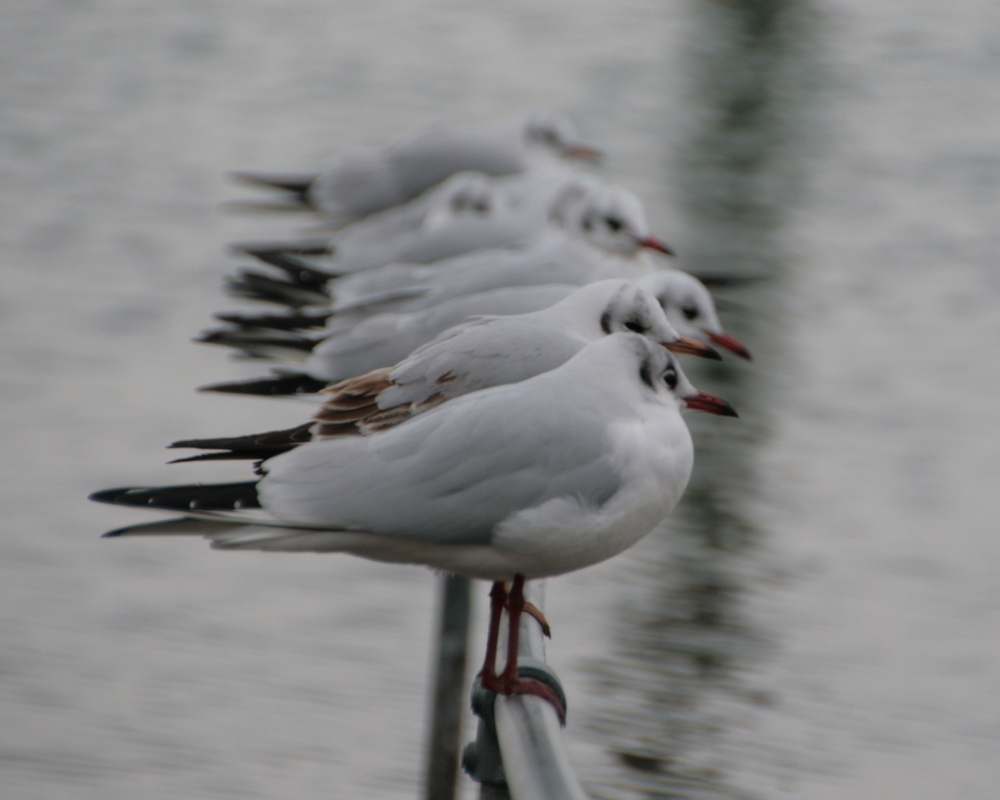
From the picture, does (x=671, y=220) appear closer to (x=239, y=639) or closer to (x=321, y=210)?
(x=321, y=210)

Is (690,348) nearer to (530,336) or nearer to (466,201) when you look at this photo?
(530,336)

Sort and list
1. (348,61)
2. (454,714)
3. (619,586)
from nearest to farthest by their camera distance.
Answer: (454,714), (619,586), (348,61)

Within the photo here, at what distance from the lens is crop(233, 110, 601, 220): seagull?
579 cm

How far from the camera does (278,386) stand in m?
3.52

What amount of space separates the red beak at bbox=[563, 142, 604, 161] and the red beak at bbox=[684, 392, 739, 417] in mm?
4273

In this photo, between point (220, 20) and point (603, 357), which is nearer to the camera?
point (603, 357)

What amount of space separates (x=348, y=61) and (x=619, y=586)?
214 inches

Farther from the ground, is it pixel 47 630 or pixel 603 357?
pixel 603 357

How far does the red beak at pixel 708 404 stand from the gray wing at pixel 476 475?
0.18 metres

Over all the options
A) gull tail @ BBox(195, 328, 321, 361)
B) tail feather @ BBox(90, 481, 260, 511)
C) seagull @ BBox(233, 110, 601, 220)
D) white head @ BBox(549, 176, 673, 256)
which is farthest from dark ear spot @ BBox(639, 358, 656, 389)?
seagull @ BBox(233, 110, 601, 220)

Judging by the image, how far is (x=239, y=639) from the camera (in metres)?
4.04

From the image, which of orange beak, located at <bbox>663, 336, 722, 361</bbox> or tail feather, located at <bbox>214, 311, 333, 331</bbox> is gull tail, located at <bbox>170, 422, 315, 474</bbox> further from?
tail feather, located at <bbox>214, 311, 333, 331</bbox>

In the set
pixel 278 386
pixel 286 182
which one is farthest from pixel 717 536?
pixel 286 182

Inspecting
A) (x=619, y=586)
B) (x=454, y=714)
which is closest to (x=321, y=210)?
(x=619, y=586)
